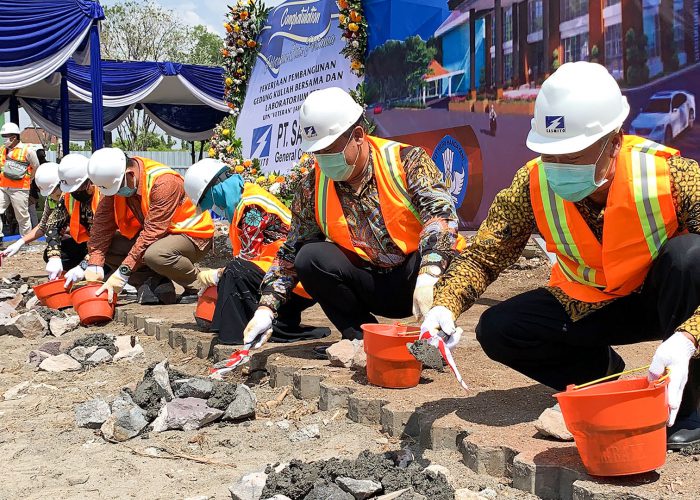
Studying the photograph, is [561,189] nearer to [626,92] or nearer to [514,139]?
[626,92]

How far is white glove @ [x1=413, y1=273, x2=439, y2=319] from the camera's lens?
3.09 metres

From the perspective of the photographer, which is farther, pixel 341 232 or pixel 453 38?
pixel 453 38

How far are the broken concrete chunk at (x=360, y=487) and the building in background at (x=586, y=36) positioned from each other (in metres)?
3.35

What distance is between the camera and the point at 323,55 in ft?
28.6

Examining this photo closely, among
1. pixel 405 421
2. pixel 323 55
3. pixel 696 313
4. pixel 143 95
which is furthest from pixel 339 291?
pixel 143 95

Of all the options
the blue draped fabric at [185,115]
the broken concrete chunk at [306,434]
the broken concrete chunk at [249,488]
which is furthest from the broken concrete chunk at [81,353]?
the blue draped fabric at [185,115]

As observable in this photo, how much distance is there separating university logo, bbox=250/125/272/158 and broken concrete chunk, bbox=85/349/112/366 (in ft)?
17.2

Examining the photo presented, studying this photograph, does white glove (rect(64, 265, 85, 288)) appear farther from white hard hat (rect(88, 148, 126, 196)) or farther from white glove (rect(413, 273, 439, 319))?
white glove (rect(413, 273, 439, 319))

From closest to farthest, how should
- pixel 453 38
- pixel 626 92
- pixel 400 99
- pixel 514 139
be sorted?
1. pixel 626 92
2. pixel 514 139
3. pixel 453 38
4. pixel 400 99

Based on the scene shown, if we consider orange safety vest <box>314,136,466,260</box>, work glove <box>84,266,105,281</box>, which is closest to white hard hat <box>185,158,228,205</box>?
orange safety vest <box>314,136,466,260</box>

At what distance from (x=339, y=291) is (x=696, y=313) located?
1848mm

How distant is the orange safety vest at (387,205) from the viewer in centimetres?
369

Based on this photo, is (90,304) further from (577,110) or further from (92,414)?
(577,110)

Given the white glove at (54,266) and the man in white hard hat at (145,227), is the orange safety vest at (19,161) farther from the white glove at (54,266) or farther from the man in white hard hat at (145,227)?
the man in white hard hat at (145,227)
